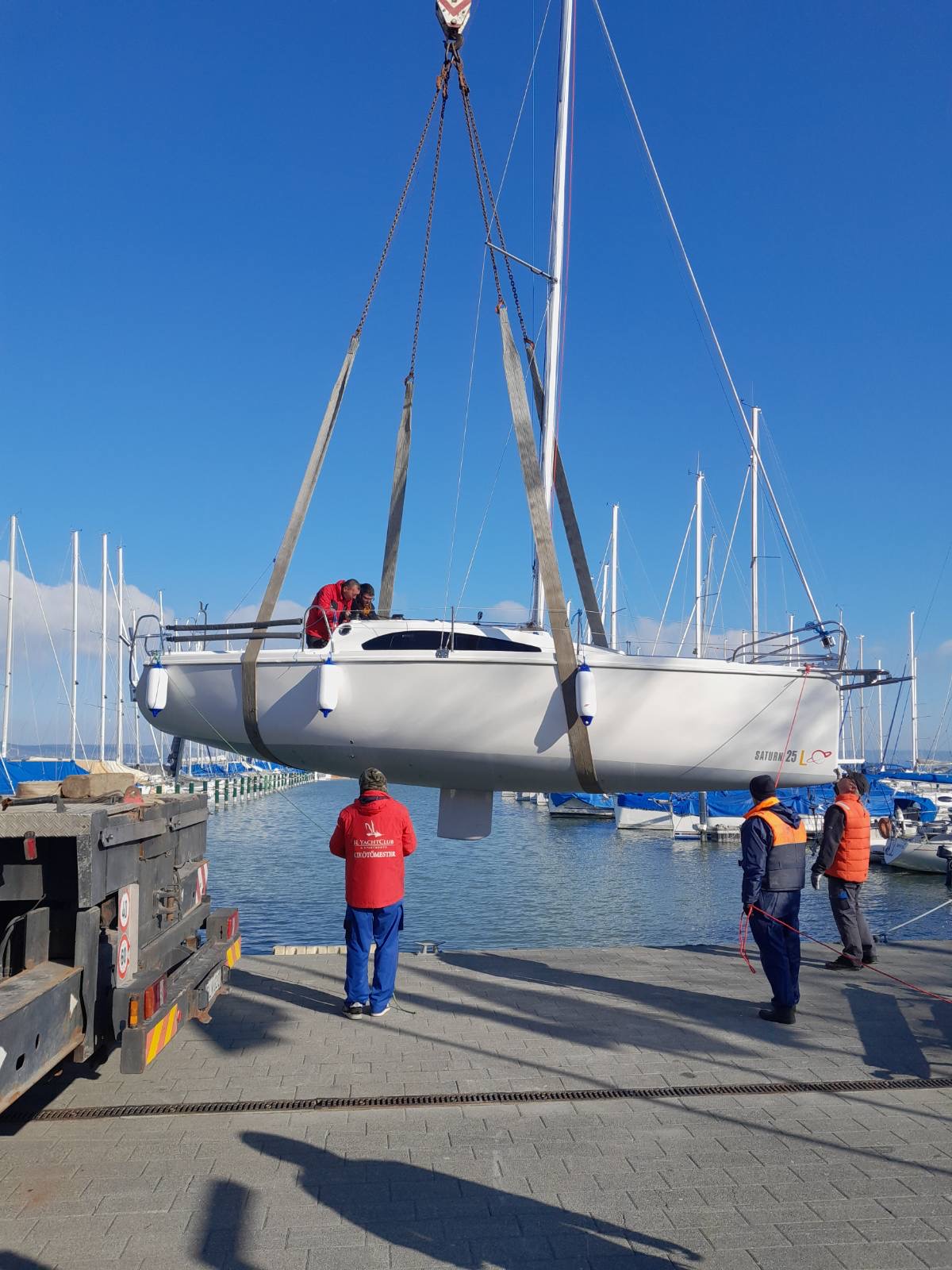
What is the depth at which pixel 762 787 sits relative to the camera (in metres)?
7.19

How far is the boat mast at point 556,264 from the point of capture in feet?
28.7

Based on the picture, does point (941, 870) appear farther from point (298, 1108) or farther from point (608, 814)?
point (298, 1108)

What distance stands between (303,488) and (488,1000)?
4.12 metres

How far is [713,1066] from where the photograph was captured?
5.89 m

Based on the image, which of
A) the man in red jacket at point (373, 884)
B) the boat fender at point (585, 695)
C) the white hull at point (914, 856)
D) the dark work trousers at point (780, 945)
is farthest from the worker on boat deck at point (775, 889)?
the white hull at point (914, 856)

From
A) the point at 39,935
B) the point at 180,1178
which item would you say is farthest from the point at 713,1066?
the point at 39,935

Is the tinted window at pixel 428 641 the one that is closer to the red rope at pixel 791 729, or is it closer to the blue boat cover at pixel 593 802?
the red rope at pixel 791 729

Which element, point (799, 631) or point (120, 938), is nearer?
point (120, 938)

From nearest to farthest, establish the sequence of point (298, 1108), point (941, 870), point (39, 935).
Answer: point (39, 935), point (298, 1108), point (941, 870)

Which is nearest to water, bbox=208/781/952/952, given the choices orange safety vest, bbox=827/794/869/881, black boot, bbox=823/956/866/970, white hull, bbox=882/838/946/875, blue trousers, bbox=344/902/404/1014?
white hull, bbox=882/838/946/875

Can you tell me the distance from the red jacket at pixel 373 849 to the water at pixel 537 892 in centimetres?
1120

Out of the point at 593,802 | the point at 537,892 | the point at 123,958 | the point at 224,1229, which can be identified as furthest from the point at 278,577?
the point at 593,802

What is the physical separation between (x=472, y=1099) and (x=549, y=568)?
3.50m

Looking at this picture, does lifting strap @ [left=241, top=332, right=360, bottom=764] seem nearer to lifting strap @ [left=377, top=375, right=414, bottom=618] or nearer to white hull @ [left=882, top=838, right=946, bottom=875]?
lifting strap @ [left=377, top=375, right=414, bottom=618]
